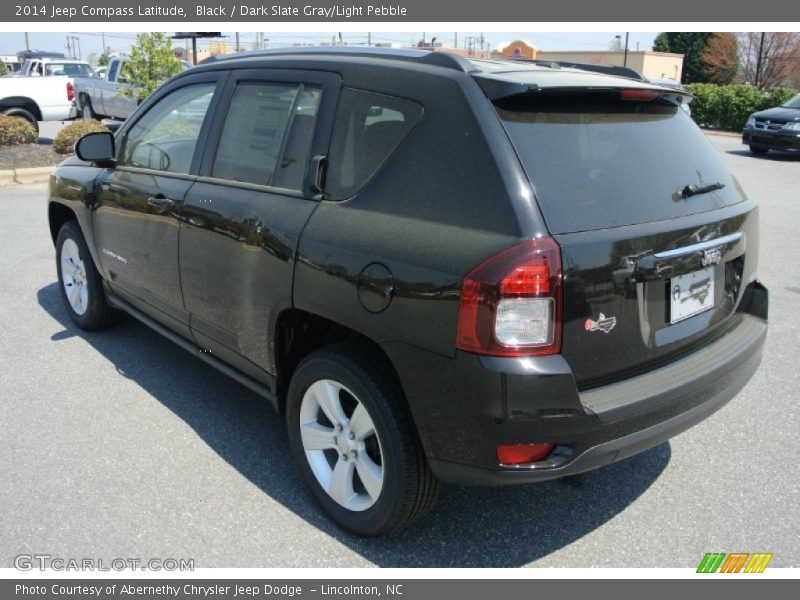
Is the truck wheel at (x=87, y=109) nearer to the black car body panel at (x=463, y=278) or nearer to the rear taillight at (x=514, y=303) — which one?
the black car body panel at (x=463, y=278)

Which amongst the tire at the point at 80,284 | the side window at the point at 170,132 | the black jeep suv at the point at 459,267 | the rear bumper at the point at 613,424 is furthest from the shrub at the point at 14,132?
the rear bumper at the point at 613,424

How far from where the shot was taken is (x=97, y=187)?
458 centimetres

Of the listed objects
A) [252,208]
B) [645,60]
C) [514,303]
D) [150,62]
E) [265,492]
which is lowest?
[265,492]

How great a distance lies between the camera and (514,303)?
2.34 m

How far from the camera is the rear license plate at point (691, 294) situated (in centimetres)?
272

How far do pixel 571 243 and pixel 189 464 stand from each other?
7.21ft

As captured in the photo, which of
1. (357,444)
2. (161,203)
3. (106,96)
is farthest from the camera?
(106,96)

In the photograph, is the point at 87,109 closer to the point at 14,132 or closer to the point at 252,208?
the point at 14,132

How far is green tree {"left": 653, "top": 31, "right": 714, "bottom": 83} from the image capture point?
177 feet

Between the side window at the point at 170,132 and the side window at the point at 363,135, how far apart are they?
1.13 meters

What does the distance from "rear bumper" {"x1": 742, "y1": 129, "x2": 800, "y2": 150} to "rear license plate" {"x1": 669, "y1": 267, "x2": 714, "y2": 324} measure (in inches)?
652

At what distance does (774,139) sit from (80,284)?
17082mm

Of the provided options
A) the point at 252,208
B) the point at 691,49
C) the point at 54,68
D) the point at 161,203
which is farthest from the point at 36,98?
the point at 691,49

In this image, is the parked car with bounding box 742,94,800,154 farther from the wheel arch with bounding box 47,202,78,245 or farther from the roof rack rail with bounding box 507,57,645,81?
the wheel arch with bounding box 47,202,78,245
